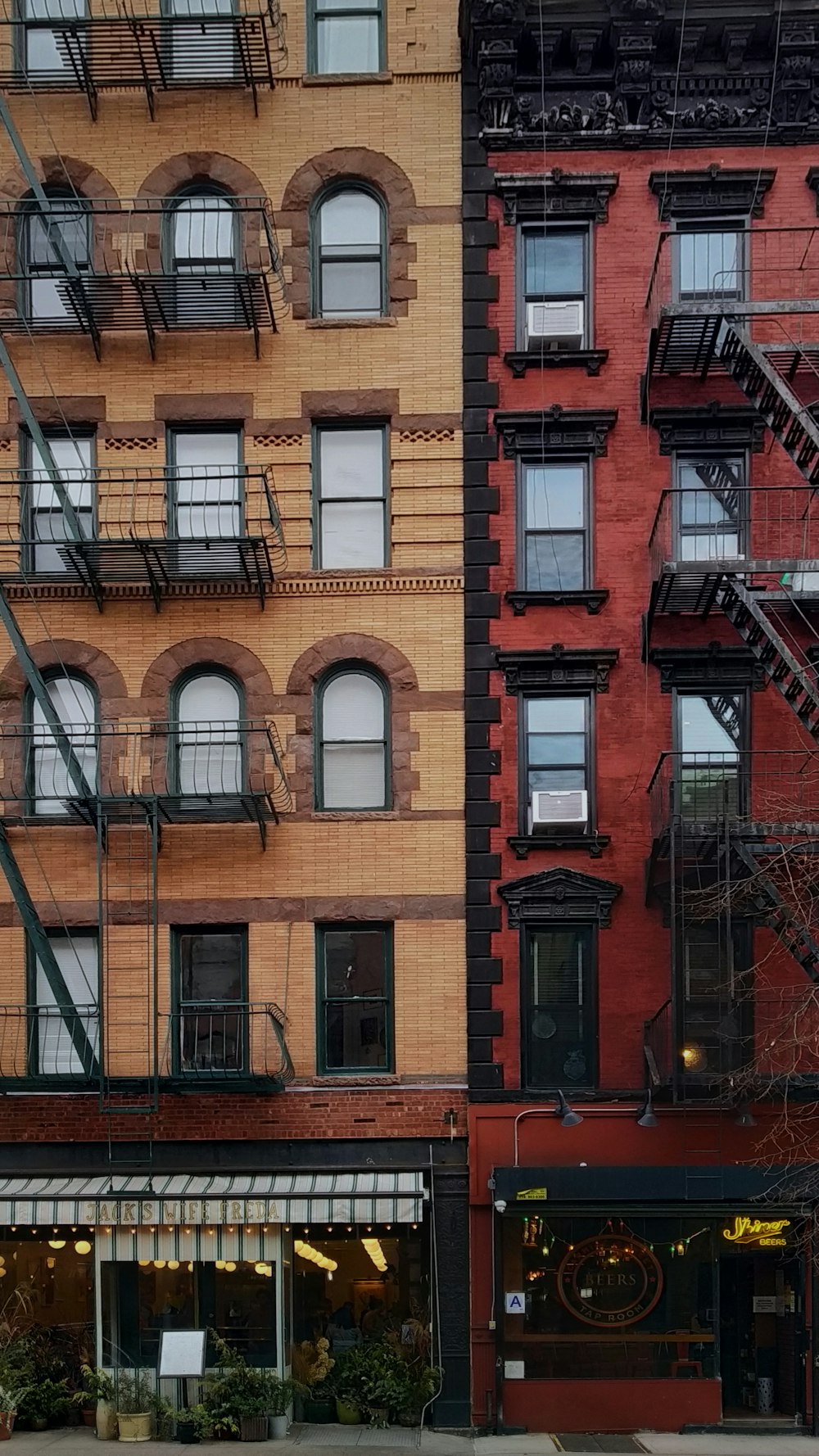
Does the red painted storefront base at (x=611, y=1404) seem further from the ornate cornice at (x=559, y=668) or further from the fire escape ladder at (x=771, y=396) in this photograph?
the fire escape ladder at (x=771, y=396)

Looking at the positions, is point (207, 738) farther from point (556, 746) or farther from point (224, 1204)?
point (224, 1204)

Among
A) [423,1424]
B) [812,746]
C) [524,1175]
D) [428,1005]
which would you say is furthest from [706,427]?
[423,1424]

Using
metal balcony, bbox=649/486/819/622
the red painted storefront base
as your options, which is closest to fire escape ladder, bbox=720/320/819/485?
metal balcony, bbox=649/486/819/622

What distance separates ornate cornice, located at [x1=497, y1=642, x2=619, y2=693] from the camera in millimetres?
17516

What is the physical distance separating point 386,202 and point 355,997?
10.5 metres

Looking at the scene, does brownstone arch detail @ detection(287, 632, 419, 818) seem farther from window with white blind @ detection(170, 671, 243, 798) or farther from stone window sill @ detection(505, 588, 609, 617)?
stone window sill @ detection(505, 588, 609, 617)

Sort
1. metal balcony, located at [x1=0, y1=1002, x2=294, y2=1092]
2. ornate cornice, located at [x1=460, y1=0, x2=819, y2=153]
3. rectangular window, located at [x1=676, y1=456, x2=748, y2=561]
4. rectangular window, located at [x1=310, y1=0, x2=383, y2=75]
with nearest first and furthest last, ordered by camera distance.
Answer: metal balcony, located at [x1=0, y1=1002, x2=294, y2=1092] → ornate cornice, located at [x1=460, y1=0, x2=819, y2=153] → rectangular window, located at [x1=676, y1=456, x2=748, y2=561] → rectangular window, located at [x1=310, y1=0, x2=383, y2=75]

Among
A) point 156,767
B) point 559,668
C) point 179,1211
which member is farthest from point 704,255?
point 179,1211

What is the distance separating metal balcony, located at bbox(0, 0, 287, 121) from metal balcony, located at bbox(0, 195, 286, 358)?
1494 millimetres

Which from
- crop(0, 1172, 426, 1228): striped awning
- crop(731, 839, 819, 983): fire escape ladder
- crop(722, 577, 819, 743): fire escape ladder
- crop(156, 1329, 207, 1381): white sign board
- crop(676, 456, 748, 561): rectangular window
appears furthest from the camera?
crop(676, 456, 748, 561): rectangular window

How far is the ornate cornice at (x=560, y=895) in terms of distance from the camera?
1723 cm

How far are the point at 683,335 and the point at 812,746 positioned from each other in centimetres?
539

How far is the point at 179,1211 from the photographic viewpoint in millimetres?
16266

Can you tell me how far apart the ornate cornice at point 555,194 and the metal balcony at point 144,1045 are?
10819mm
